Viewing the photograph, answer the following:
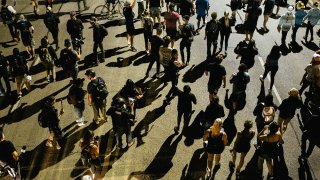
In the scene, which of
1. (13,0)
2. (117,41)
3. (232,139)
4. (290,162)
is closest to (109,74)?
(117,41)

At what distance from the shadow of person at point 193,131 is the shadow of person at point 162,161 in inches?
10.0

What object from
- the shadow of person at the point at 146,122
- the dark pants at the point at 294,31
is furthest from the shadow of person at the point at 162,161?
the dark pants at the point at 294,31

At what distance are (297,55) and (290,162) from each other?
7226mm

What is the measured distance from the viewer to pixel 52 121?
10.7 metres

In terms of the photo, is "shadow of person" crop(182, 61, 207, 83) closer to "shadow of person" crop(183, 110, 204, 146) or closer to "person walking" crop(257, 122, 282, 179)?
"shadow of person" crop(183, 110, 204, 146)

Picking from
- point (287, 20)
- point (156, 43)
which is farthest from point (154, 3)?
point (287, 20)

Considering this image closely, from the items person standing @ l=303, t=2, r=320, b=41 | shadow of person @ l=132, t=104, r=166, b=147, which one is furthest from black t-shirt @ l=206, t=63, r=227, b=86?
person standing @ l=303, t=2, r=320, b=41

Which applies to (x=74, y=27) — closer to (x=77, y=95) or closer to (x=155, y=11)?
(x=155, y=11)

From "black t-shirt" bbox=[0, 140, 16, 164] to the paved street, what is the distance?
3.44 ft

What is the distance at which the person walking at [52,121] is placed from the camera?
34.2ft

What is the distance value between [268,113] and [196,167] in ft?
8.44

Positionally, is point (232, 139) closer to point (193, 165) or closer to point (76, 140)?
point (193, 165)

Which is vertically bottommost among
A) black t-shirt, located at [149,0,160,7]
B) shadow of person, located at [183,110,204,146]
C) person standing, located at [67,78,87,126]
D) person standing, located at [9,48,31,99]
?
Result: shadow of person, located at [183,110,204,146]

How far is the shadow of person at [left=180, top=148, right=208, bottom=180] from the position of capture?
10.1 m
